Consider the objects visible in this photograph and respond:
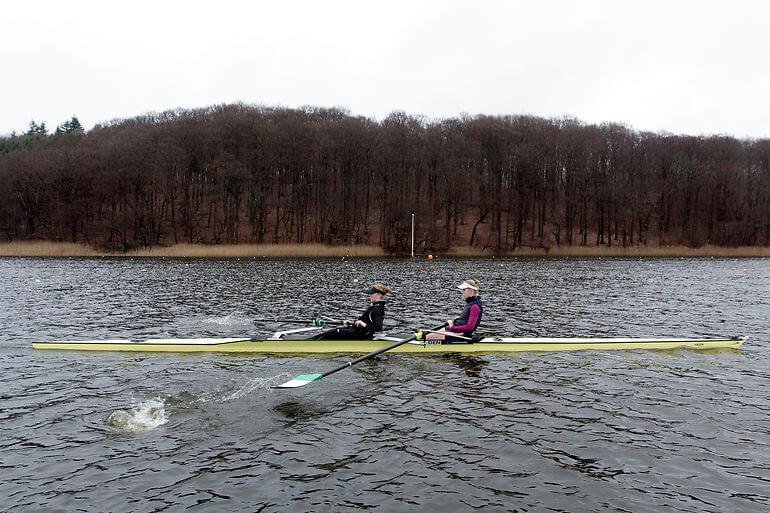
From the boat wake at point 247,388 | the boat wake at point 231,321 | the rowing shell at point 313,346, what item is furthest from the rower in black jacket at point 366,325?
the boat wake at point 231,321

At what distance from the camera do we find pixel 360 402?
35.1 feet

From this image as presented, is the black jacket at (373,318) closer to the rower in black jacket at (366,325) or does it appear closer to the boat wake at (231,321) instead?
the rower in black jacket at (366,325)

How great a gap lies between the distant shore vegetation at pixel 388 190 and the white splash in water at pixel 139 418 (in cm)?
5577

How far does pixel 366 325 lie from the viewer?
46.6 feet

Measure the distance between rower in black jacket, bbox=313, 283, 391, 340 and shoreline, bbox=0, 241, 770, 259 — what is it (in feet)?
143

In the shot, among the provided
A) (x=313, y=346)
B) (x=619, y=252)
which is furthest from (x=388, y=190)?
(x=313, y=346)

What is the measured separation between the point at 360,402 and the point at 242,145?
68.8 metres

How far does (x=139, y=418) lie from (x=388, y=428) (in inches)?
178

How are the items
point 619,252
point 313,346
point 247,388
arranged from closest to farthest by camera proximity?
point 247,388 < point 313,346 < point 619,252

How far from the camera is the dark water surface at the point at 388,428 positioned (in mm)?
7066

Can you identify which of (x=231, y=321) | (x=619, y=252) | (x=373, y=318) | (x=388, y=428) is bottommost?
(x=388, y=428)

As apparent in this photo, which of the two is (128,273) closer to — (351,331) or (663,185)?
(351,331)

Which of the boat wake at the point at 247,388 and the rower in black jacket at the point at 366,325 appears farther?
the rower in black jacket at the point at 366,325

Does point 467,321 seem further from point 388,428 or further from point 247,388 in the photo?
point 247,388
